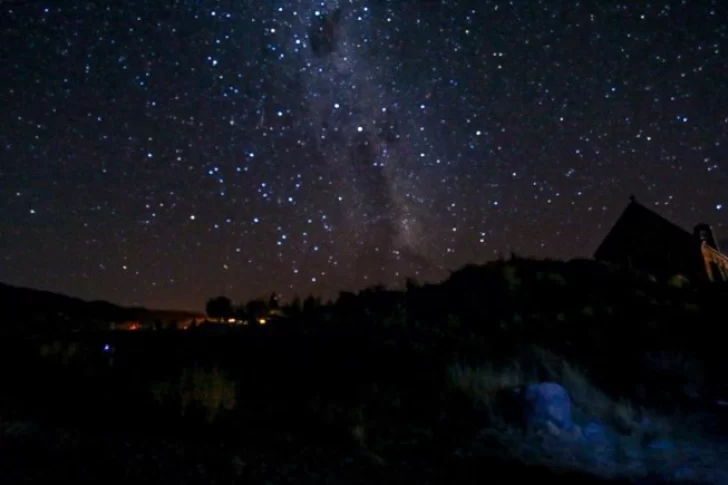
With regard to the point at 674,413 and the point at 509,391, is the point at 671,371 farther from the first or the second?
the point at 509,391

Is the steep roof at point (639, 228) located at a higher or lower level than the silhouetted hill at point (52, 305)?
higher

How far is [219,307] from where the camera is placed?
3847cm

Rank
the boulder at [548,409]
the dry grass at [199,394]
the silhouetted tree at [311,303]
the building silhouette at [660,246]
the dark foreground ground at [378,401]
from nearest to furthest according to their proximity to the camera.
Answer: the dark foreground ground at [378,401], the boulder at [548,409], the dry grass at [199,394], the silhouetted tree at [311,303], the building silhouette at [660,246]

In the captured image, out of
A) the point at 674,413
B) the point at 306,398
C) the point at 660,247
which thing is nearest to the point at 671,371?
the point at 674,413

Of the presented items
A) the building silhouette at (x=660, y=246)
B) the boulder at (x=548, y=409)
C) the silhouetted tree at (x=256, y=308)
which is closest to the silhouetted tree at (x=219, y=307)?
the silhouetted tree at (x=256, y=308)

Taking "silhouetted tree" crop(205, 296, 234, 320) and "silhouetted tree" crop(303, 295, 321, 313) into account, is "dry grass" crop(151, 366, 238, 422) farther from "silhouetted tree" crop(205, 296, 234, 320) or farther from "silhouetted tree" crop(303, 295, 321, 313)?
"silhouetted tree" crop(205, 296, 234, 320)

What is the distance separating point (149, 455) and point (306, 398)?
3400mm

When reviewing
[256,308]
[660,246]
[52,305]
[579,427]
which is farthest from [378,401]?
[52,305]

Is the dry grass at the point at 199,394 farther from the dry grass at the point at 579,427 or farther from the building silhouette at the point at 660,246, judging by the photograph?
the building silhouette at the point at 660,246

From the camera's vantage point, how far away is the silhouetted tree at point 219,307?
3580 cm

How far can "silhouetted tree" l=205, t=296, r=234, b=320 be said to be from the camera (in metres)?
35.8

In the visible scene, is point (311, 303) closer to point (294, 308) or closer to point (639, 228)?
point (294, 308)

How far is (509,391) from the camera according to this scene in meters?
8.68

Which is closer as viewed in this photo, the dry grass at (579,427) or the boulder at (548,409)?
the dry grass at (579,427)
